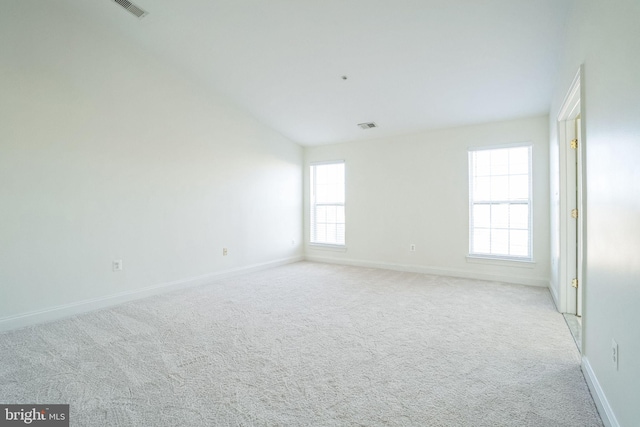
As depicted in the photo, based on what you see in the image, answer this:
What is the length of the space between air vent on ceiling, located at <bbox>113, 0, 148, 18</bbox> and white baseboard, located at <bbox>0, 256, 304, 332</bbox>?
3.08 m

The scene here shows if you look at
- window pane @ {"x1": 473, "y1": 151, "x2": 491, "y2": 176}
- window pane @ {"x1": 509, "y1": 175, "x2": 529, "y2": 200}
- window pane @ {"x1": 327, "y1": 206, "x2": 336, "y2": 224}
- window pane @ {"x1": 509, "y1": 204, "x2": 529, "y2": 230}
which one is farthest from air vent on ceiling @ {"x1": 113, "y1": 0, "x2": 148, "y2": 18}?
window pane @ {"x1": 509, "y1": 204, "x2": 529, "y2": 230}

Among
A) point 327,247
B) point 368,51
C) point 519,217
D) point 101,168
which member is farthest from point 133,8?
point 519,217

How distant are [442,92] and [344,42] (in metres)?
1.48

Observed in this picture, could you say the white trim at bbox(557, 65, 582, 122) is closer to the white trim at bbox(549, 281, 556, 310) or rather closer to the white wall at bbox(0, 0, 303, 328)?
the white trim at bbox(549, 281, 556, 310)

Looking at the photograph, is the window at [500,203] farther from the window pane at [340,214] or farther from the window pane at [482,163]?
the window pane at [340,214]

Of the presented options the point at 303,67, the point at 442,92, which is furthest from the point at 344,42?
the point at 442,92

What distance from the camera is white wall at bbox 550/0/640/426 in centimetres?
129

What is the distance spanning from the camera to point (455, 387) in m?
1.92

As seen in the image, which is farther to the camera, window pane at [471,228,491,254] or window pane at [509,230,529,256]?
window pane at [471,228,491,254]

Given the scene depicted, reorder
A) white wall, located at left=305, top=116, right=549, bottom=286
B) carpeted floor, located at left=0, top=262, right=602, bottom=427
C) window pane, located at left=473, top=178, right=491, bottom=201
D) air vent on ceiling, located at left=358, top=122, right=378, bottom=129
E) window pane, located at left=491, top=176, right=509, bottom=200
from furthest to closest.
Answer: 1. air vent on ceiling, located at left=358, top=122, right=378, bottom=129
2. window pane, located at left=473, top=178, right=491, bottom=201
3. window pane, located at left=491, top=176, right=509, bottom=200
4. white wall, located at left=305, top=116, right=549, bottom=286
5. carpeted floor, located at left=0, top=262, right=602, bottom=427

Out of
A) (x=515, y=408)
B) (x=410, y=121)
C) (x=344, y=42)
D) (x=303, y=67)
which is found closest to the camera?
(x=515, y=408)

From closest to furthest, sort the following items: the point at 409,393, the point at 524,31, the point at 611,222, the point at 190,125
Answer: the point at 611,222
the point at 409,393
the point at 524,31
the point at 190,125

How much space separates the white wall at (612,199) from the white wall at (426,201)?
2.58m

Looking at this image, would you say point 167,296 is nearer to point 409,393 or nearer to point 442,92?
point 409,393
